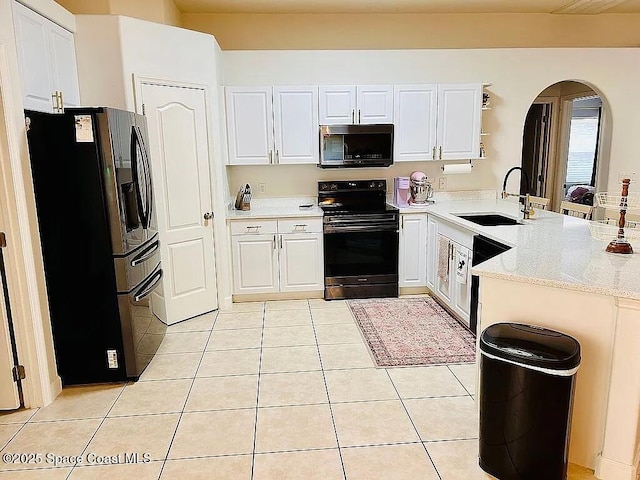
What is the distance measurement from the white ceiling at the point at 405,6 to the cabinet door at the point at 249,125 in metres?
0.84

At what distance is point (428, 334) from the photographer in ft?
12.1

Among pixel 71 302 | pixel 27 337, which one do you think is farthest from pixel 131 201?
pixel 27 337

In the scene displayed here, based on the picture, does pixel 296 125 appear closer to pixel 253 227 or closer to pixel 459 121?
pixel 253 227

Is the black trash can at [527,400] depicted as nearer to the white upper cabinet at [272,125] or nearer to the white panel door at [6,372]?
the white panel door at [6,372]

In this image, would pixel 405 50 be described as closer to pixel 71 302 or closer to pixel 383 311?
pixel 383 311

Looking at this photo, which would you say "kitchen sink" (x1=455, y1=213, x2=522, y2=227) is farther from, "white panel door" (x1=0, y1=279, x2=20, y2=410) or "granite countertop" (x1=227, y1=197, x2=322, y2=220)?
"white panel door" (x1=0, y1=279, x2=20, y2=410)

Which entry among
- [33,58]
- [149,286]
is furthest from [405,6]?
[149,286]

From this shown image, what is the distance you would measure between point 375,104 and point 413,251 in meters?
1.49

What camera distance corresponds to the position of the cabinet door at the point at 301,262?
444 centimetres

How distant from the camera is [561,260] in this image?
2.39 m

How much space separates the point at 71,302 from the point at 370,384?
1944mm

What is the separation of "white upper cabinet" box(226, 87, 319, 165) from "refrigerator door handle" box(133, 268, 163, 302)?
1480 millimetres

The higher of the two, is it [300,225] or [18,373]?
[300,225]

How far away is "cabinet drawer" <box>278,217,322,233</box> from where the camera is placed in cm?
439
